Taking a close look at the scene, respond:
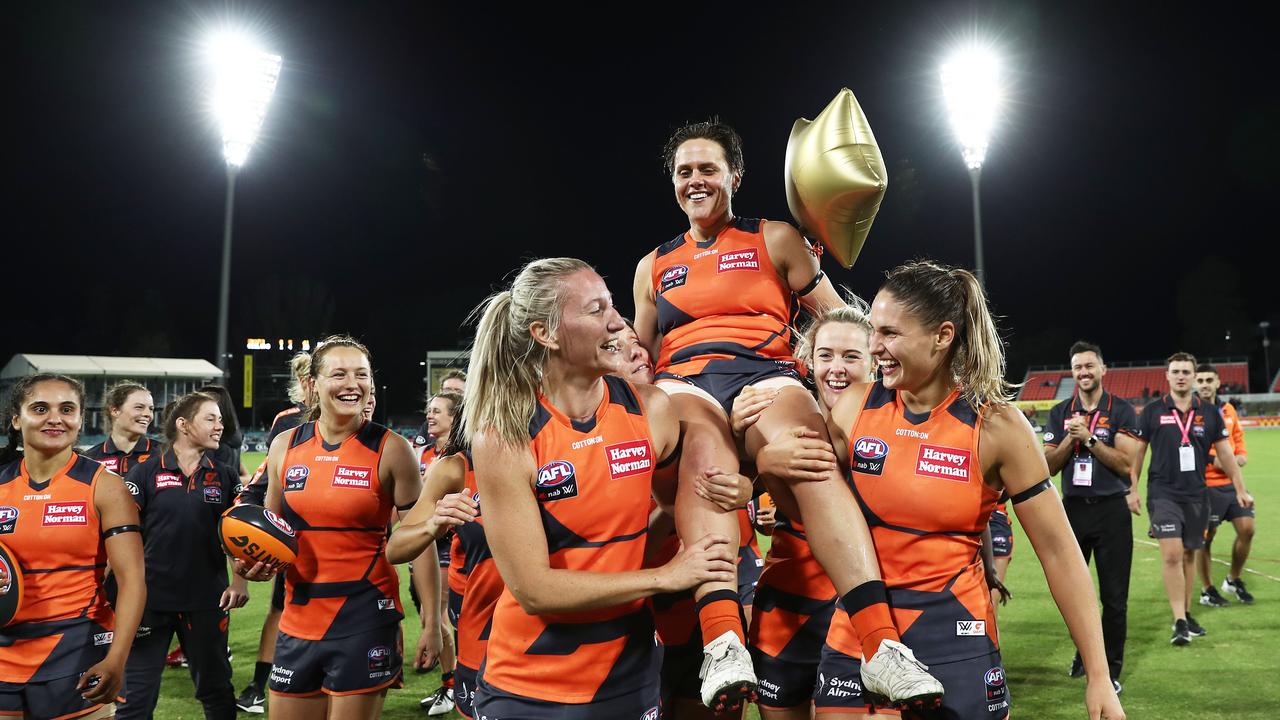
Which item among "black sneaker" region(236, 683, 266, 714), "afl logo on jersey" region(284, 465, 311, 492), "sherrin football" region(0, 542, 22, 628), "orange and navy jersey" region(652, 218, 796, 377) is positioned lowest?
"black sneaker" region(236, 683, 266, 714)

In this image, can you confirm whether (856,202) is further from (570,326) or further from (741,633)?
(741,633)

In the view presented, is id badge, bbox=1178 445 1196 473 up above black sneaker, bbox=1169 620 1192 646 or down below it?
above

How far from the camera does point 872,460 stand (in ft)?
10.7

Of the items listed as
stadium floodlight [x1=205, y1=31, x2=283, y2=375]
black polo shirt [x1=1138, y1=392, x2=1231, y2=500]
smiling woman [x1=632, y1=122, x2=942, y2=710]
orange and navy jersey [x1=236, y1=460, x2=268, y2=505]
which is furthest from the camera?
stadium floodlight [x1=205, y1=31, x2=283, y2=375]

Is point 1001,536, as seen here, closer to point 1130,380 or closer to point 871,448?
point 871,448

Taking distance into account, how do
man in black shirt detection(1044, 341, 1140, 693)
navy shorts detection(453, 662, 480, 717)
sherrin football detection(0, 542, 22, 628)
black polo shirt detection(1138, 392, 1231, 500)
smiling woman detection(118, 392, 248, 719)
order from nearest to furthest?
1. sherrin football detection(0, 542, 22, 628)
2. navy shorts detection(453, 662, 480, 717)
3. smiling woman detection(118, 392, 248, 719)
4. man in black shirt detection(1044, 341, 1140, 693)
5. black polo shirt detection(1138, 392, 1231, 500)

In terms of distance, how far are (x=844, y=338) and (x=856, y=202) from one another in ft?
3.05

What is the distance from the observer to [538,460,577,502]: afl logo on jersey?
2771 millimetres

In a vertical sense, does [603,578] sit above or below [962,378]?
below

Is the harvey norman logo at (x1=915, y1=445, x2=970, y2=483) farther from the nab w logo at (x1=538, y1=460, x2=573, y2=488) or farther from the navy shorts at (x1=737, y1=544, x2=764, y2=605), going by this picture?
the navy shorts at (x1=737, y1=544, x2=764, y2=605)

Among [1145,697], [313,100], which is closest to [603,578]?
[1145,697]

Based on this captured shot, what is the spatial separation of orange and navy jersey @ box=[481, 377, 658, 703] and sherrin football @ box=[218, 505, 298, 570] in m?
1.85

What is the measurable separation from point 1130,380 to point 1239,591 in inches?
2541

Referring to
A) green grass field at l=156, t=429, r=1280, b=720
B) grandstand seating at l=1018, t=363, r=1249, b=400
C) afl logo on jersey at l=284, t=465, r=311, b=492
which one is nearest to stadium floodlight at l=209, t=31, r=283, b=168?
green grass field at l=156, t=429, r=1280, b=720
